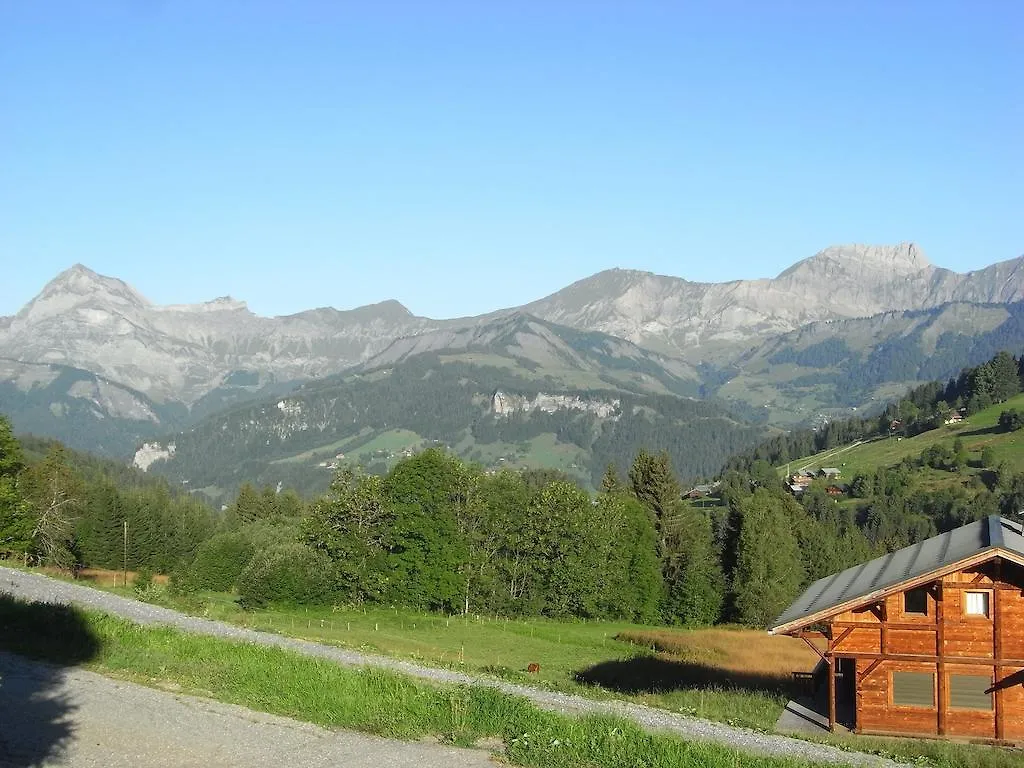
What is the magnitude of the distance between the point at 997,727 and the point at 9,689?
27586mm

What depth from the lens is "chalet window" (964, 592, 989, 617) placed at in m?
30.5

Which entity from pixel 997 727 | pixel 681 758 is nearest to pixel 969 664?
pixel 997 727

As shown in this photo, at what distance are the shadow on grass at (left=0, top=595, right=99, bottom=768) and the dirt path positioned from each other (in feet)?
0.13

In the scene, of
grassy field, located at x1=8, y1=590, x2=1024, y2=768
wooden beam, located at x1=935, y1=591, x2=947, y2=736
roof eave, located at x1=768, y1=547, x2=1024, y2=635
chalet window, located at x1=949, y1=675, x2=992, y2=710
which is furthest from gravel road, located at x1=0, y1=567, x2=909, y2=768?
chalet window, located at x1=949, y1=675, x2=992, y2=710

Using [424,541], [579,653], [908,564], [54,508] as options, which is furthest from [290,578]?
[908,564]

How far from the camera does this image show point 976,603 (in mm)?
30594

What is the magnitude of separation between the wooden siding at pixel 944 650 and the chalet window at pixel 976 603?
12cm

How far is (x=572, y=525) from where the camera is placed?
83812 millimetres

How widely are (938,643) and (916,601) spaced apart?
1389mm

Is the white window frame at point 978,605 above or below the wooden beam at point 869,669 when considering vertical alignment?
A: above

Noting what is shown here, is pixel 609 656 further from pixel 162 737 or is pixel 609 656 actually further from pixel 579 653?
pixel 162 737

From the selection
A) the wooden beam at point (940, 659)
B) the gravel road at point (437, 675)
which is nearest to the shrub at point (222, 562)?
the gravel road at point (437, 675)

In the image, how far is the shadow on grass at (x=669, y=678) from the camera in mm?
39375

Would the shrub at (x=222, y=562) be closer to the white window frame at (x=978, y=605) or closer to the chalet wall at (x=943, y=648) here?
the chalet wall at (x=943, y=648)
